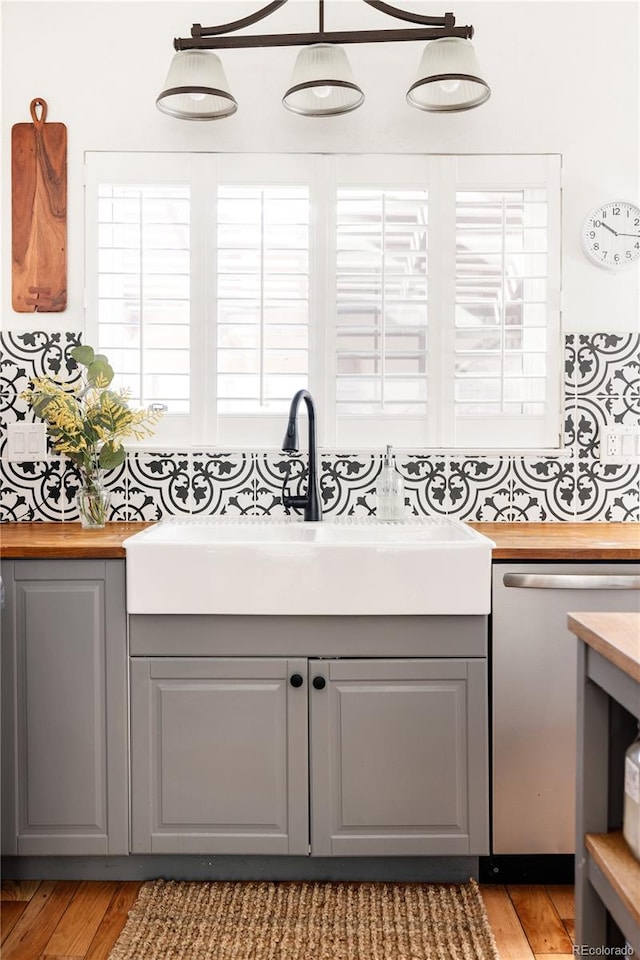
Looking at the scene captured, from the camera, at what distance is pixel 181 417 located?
A: 261 cm

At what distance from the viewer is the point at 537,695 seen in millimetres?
2053

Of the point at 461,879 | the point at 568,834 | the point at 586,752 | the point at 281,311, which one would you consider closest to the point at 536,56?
the point at 281,311

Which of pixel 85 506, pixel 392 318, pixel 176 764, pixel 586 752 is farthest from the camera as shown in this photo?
pixel 392 318

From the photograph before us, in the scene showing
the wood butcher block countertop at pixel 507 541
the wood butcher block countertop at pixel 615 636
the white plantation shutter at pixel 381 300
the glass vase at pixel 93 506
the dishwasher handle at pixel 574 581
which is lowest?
the dishwasher handle at pixel 574 581

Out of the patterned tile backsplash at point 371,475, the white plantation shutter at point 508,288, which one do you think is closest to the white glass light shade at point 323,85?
the white plantation shutter at point 508,288

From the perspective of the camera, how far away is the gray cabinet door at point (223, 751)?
2.04m

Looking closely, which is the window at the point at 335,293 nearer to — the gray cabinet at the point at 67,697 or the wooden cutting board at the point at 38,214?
the wooden cutting board at the point at 38,214

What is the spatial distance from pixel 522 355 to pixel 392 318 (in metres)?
0.46

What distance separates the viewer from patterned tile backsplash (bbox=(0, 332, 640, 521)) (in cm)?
259

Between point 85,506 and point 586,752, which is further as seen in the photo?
point 85,506

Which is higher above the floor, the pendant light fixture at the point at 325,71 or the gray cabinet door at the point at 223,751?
the pendant light fixture at the point at 325,71

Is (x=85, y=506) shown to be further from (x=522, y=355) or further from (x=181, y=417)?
(x=522, y=355)

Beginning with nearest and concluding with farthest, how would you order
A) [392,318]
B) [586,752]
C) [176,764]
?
[586,752]
[176,764]
[392,318]

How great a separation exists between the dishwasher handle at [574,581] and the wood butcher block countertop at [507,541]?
5cm
